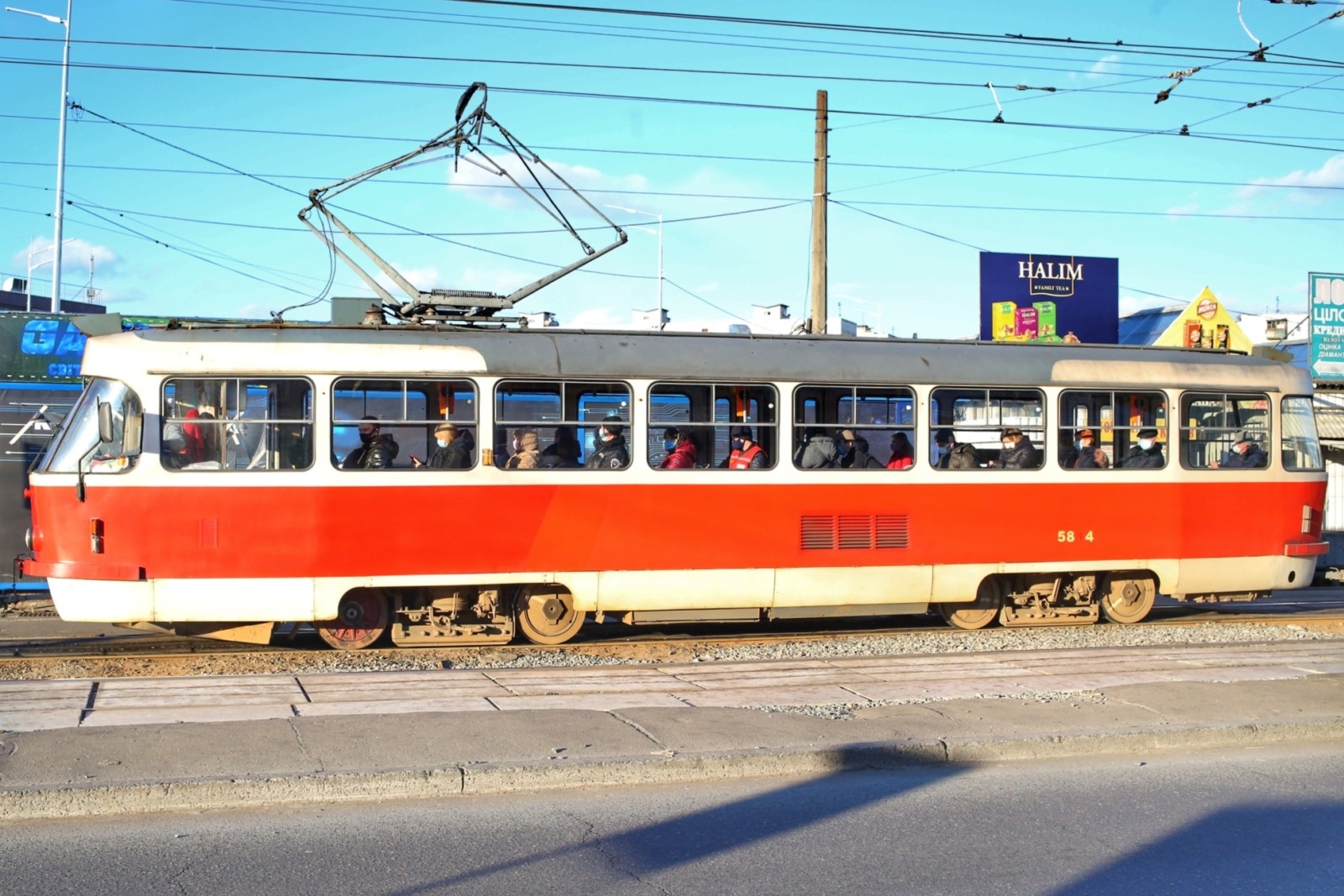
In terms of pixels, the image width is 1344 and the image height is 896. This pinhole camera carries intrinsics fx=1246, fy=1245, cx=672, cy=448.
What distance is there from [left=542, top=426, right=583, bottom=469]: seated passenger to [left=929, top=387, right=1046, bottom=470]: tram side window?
386 cm

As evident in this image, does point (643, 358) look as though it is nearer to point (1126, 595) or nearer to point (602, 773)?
point (602, 773)

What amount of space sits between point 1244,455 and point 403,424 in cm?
960

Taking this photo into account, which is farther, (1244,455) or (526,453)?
(1244,455)

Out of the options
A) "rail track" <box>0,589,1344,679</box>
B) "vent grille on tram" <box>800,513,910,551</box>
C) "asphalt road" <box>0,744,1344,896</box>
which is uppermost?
"vent grille on tram" <box>800,513,910,551</box>

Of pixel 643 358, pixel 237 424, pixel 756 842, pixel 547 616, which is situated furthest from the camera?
pixel 547 616

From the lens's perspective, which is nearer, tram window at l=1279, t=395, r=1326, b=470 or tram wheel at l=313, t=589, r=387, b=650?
tram wheel at l=313, t=589, r=387, b=650

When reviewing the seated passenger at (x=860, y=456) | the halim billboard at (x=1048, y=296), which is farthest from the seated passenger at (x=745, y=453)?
the halim billboard at (x=1048, y=296)

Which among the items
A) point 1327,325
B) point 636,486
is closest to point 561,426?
point 636,486

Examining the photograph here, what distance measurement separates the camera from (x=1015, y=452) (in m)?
13.6

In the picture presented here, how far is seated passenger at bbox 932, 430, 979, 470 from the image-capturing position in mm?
13305

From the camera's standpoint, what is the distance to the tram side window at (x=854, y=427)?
42.1 feet

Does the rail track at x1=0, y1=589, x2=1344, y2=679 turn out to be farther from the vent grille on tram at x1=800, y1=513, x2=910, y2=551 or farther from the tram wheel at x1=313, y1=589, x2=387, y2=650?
the vent grille on tram at x1=800, y1=513, x2=910, y2=551

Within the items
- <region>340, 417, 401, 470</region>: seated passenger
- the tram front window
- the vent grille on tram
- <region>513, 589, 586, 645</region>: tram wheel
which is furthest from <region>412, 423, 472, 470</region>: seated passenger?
the vent grille on tram

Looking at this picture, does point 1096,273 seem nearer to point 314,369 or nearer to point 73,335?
point 73,335
